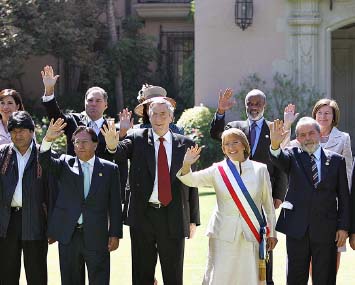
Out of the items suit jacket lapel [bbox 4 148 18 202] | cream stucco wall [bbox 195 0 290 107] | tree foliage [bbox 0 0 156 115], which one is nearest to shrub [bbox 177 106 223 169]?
cream stucco wall [bbox 195 0 290 107]

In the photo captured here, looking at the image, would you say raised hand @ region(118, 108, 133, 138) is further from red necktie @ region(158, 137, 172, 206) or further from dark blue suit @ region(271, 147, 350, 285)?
dark blue suit @ region(271, 147, 350, 285)

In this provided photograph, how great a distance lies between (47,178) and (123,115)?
871 mm

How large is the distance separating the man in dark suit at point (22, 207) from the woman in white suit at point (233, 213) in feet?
4.27

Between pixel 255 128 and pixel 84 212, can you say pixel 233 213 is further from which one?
pixel 255 128

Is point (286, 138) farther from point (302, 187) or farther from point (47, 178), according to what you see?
point (47, 178)

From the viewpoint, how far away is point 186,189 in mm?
8359

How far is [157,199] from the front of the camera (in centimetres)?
815

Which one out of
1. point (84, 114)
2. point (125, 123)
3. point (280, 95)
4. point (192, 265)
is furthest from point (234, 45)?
point (125, 123)

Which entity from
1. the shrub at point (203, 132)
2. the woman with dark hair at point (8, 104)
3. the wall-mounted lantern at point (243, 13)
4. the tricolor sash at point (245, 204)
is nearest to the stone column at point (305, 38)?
the wall-mounted lantern at point (243, 13)

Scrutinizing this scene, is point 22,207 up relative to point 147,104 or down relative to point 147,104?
down

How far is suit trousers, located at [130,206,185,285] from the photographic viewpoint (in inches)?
323

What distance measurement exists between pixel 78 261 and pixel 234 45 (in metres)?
13.0

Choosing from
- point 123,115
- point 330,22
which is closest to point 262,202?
point 123,115

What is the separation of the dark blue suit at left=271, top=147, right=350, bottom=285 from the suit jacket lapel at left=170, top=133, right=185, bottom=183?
31.2 inches
